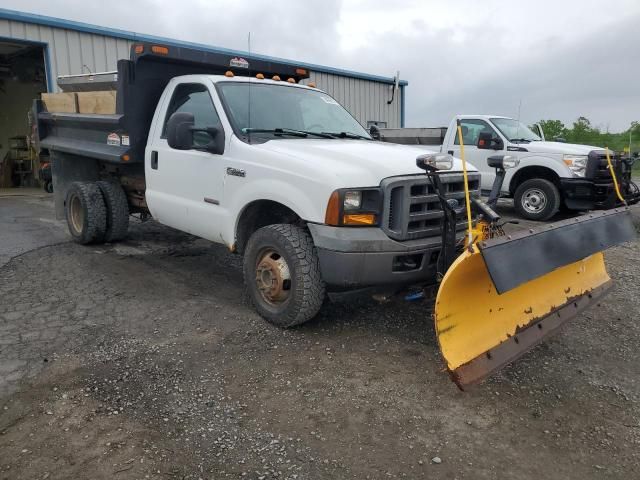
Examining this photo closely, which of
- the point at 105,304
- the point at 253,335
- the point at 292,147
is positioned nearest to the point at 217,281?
the point at 105,304

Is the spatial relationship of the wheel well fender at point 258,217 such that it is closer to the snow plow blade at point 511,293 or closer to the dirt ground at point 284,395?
the dirt ground at point 284,395

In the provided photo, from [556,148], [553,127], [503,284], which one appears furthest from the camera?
[553,127]

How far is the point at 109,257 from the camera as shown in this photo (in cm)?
656

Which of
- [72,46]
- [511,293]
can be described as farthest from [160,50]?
[72,46]

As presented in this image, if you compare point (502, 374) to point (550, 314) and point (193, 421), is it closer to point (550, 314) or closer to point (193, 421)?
point (550, 314)

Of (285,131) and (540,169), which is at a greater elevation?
(285,131)

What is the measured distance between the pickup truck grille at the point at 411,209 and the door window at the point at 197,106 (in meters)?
1.85

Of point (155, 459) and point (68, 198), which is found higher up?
point (68, 198)

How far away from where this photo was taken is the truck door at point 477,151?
1037 cm

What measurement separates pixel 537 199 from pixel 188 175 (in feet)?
22.1

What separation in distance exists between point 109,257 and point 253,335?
3.14 metres

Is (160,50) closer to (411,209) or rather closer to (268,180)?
(268,180)

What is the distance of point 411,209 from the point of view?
3.95 m

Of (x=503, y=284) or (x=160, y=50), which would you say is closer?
(x=503, y=284)
